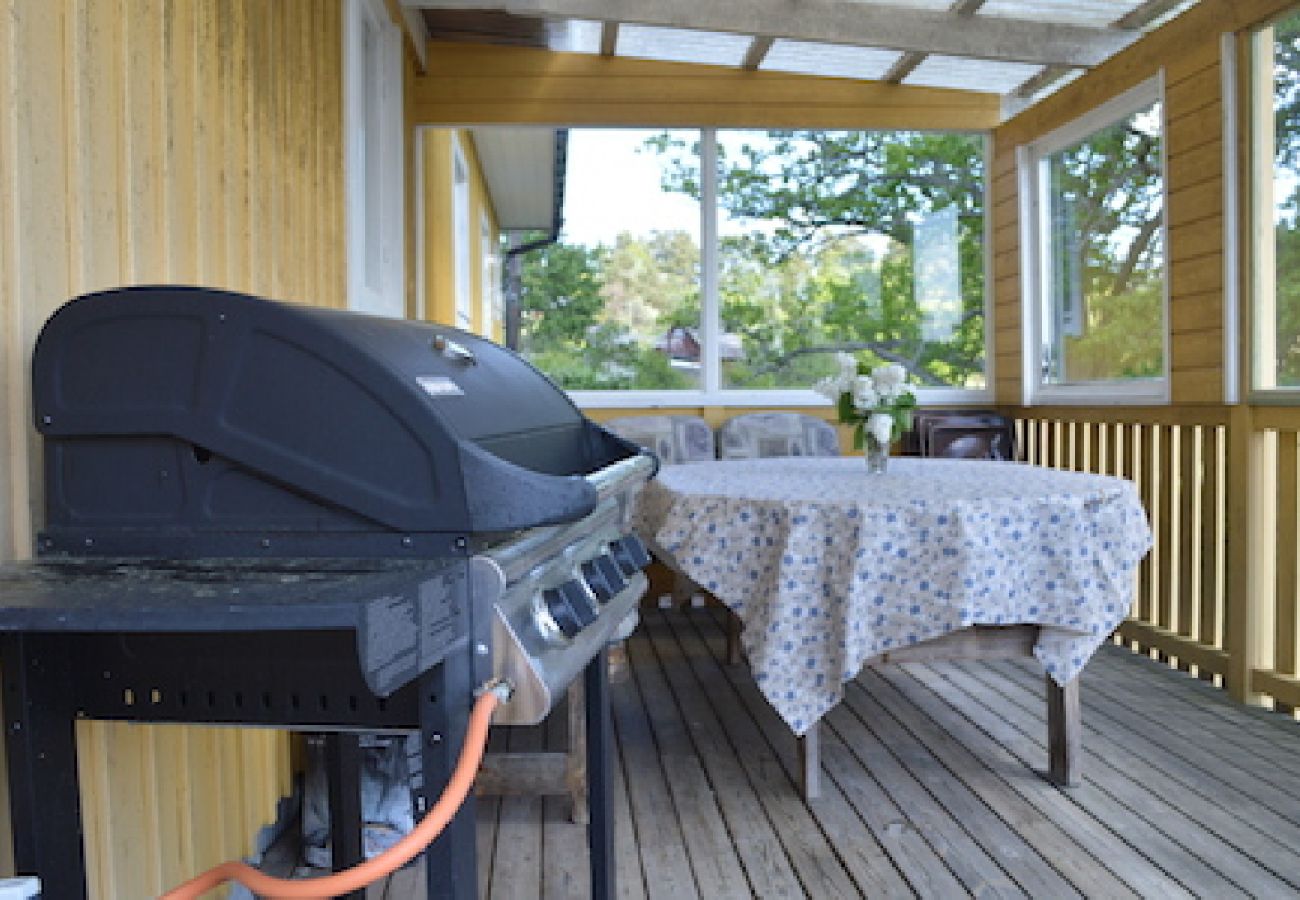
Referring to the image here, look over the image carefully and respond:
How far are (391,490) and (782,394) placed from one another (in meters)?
4.54

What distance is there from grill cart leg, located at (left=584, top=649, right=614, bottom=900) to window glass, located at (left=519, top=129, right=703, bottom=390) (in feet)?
12.2

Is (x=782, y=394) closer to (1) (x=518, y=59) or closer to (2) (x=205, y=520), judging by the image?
(1) (x=518, y=59)

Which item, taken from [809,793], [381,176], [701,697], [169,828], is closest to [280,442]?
[169,828]

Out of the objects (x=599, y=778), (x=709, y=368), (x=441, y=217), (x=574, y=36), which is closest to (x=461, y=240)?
(x=441, y=217)

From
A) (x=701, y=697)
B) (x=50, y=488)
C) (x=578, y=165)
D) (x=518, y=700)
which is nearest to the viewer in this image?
(x=518, y=700)

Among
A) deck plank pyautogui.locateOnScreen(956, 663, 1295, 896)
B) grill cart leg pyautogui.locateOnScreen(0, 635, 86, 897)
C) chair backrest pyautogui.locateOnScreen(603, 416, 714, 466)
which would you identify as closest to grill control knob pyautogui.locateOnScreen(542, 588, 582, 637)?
grill cart leg pyautogui.locateOnScreen(0, 635, 86, 897)

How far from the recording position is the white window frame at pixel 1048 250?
4.25 metres

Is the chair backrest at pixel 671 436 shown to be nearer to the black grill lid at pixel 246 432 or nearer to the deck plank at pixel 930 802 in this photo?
the deck plank at pixel 930 802

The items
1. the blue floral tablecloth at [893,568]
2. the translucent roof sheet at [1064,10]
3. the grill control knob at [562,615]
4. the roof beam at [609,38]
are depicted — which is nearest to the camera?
the grill control knob at [562,615]

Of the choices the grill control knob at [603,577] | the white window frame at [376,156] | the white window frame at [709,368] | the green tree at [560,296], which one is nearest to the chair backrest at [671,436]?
the white window frame at [709,368]

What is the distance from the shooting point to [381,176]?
4.48 metres

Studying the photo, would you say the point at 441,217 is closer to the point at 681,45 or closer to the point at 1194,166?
the point at 681,45

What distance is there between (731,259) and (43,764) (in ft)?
15.7

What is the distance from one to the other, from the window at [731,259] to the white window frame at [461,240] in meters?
0.74
